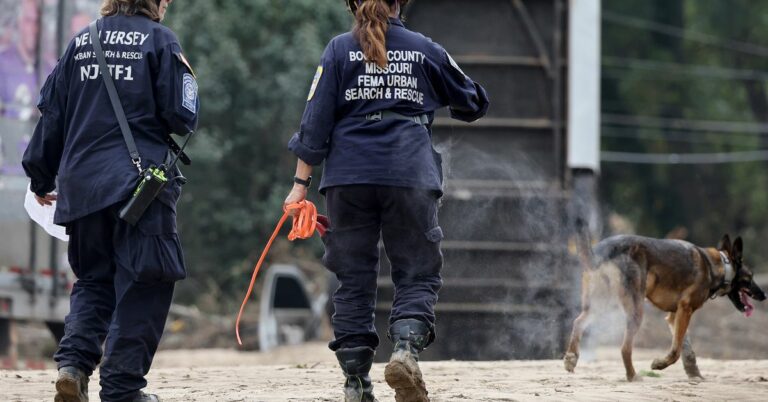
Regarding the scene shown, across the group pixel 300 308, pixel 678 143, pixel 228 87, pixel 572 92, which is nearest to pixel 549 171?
pixel 572 92

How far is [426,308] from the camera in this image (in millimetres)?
6715

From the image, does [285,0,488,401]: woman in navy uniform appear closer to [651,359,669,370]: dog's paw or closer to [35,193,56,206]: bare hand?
[35,193,56,206]: bare hand

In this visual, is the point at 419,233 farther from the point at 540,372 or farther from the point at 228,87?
the point at 228,87

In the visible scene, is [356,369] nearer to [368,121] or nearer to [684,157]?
[368,121]

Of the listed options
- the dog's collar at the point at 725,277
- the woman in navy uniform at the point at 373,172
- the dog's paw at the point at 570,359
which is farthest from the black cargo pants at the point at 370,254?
the dog's collar at the point at 725,277

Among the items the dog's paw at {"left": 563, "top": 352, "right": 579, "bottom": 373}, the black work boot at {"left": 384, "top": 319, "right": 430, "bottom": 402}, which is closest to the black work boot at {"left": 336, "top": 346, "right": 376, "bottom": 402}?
the black work boot at {"left": 384, "top": 319, "right": 430, "bottom": 402}

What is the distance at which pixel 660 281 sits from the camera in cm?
907

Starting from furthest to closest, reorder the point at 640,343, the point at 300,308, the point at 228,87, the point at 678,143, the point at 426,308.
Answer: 1. the point at 678,143
2. the point at 228,87
3. the point at 300,308
4. the point at 640,343
5. the point at 426,308

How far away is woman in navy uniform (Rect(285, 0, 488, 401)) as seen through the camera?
6660mm

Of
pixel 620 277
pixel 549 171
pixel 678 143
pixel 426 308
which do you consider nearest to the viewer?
pixel 426 308

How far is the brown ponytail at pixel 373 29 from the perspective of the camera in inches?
261

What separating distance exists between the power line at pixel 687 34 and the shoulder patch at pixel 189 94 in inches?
1326

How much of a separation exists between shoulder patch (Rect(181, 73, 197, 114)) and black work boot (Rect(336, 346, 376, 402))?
1.44m

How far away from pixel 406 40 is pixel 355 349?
1.60 meters
